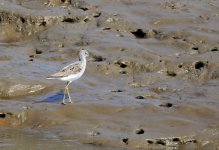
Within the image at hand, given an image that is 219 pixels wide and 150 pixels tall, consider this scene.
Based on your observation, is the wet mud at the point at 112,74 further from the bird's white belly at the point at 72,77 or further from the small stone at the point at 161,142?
the bird's white belly at the point at 72,77

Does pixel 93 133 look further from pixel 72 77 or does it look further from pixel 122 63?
pixel 122 63

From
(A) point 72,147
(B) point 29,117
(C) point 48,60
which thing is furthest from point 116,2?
(A) point 72,147

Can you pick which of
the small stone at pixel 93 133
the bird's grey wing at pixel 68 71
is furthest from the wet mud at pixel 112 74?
the bird's grey wing at pixel 68 71

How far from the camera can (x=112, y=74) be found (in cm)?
1464

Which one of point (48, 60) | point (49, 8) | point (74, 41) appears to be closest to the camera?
point (48, 60)

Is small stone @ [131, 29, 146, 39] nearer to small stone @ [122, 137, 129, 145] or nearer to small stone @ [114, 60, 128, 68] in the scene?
small stone @ [114, 60, 128, 68]

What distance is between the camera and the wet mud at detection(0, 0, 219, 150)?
11523 millimetres

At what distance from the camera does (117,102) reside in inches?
502

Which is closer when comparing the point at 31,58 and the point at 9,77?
the point at 9,77

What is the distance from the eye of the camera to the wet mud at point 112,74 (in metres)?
11.5

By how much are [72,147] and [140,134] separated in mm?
1241

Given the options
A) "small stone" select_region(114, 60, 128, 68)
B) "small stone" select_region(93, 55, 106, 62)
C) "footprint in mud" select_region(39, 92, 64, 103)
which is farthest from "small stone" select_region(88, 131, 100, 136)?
"small stone" select_region(93, 55, 106, 62)

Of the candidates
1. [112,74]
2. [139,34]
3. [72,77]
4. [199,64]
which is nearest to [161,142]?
[72,77]

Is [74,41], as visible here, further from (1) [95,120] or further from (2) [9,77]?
(1) [95,120]
